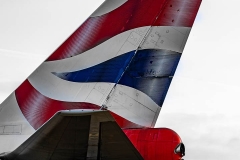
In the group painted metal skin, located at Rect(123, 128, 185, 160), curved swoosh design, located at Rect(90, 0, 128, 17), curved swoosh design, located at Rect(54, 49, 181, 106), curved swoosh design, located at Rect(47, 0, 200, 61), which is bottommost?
painted metal skin, located at Rect(123, 128, 185, 160)

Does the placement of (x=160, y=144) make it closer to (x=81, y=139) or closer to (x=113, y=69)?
(x=81, y=139)

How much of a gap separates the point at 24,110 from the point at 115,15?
3.34 m

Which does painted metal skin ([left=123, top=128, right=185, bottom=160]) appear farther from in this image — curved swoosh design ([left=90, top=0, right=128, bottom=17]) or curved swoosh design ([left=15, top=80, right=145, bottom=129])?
curved swoosh design ([left=90, top=0, right=128, bottom=17])

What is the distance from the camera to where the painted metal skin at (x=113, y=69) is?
10.9 m

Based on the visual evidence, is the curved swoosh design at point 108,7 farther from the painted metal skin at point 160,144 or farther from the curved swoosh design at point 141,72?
the painted metal skin at point 160,144

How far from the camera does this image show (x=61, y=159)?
8.44m

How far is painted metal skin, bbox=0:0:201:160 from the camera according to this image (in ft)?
35.9

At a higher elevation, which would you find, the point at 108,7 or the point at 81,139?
the point at 108,7

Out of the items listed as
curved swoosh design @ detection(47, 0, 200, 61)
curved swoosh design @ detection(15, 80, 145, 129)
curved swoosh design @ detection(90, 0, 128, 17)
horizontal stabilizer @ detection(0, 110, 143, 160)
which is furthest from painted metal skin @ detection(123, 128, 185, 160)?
curved swoosh design @ detection(90, 0, 128, 17)

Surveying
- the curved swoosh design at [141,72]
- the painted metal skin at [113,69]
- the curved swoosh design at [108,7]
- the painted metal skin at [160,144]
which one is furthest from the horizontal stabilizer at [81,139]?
the curved swoosh design at [108,7]

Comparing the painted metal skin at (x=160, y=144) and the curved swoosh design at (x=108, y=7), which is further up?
the curved swoosh design at (x=108, y=7)

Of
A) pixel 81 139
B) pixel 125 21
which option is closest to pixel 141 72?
pixel 125 21

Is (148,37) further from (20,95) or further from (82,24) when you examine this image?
(20,95)

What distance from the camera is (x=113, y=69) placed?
36.6 feet
